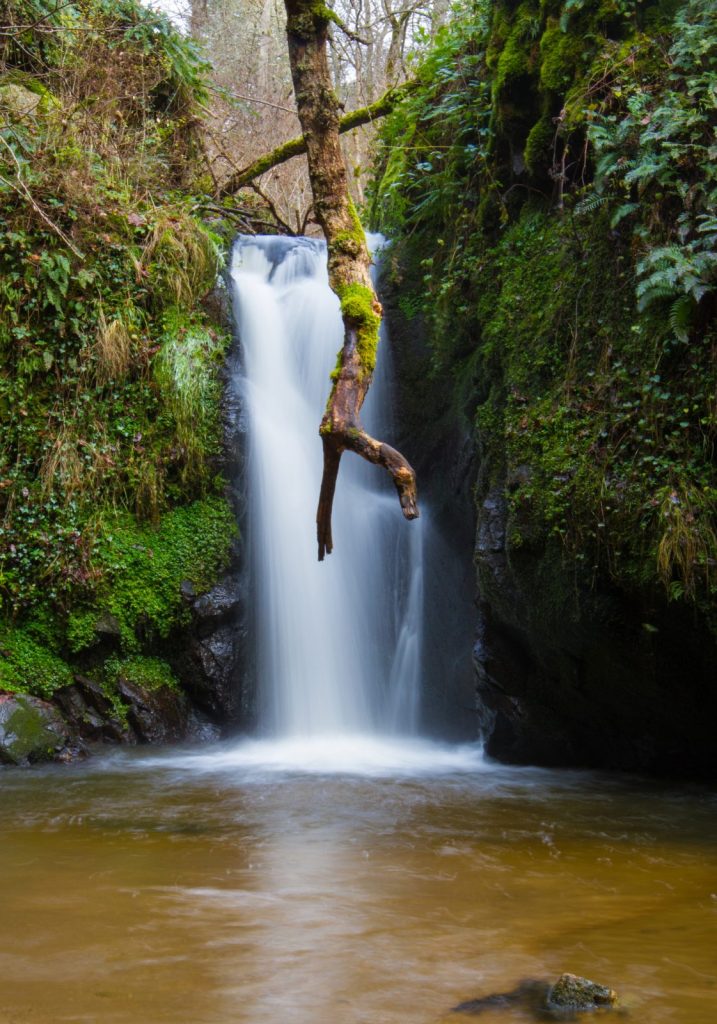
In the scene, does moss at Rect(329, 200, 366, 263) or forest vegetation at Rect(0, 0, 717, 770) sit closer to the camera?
moss at Rect(329, 200, 366, 263)

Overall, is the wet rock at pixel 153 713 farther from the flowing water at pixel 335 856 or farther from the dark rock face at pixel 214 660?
the flowing water at pixel 335 856

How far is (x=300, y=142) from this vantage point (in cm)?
1143

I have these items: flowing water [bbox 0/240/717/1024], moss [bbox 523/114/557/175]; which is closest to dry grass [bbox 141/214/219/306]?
flowing water [bbox 0/240/717/1024]

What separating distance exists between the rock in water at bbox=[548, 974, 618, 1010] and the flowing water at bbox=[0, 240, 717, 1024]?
0.30ft

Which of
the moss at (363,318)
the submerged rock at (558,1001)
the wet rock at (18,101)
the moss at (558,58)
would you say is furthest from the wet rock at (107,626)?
the submerged rock at (558,1001)

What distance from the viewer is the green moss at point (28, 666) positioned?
751 centimetres

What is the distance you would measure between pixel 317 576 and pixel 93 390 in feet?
9.16

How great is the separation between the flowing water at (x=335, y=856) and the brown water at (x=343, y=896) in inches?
0.6


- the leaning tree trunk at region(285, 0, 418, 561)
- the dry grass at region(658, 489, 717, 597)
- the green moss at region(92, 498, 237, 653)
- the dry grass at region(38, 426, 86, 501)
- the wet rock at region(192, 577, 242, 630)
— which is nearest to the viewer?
the leaning tree trunk at region(285, 0, 418, 561)

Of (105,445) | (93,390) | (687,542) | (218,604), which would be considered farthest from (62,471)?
(687,542)

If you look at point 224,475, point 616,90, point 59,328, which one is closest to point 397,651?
point 224,475

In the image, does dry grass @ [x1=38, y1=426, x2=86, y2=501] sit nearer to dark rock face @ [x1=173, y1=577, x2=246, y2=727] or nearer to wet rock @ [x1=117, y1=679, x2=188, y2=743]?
dark rock face @ [x1=173, y1=577, x2=246, y2=727]

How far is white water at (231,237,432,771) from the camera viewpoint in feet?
26.7

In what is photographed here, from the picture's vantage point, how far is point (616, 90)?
5.88 meters
